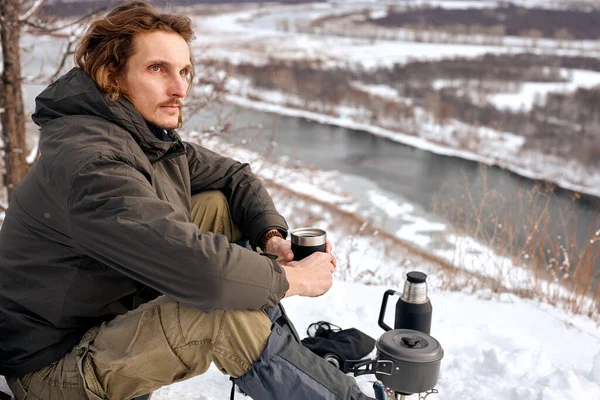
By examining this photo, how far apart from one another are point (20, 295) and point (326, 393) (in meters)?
0.78

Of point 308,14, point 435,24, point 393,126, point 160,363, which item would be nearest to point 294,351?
point 160,363

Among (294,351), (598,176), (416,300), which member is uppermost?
(294,351)

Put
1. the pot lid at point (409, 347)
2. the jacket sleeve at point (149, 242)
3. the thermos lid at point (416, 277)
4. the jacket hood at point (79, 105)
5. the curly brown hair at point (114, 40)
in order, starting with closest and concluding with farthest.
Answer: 1. the jacket sleeve at point (149, 242)
2. the jacket hood at point (79, 105)
3. the curly brown hair at point (114, 40)
4. the pot lid at point (409, 347)
5. the thermos lid at point (416, 277)

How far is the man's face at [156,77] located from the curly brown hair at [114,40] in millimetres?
19

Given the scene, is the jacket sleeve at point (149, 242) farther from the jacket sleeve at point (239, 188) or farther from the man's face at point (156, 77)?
the jacket sleeve at point (239, 188)

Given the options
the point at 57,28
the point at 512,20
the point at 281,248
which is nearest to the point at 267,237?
the point at 281,248

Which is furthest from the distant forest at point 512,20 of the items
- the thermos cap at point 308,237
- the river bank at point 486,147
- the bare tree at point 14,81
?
the thermos cap at point 308,237

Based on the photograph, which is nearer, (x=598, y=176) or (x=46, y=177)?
(x=46, y=177)

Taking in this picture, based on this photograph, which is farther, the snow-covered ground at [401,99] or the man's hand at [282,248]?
the snow-covered ground at [401,99]

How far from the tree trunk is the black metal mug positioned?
415 centimetres

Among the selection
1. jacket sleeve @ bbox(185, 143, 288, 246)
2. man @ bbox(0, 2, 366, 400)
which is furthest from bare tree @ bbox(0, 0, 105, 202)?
man @ bbox(0, 2, 366, 400)

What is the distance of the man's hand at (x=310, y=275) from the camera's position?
1564mm

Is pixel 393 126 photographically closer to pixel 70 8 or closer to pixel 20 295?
pixel 70 8

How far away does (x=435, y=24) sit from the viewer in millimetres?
54156
